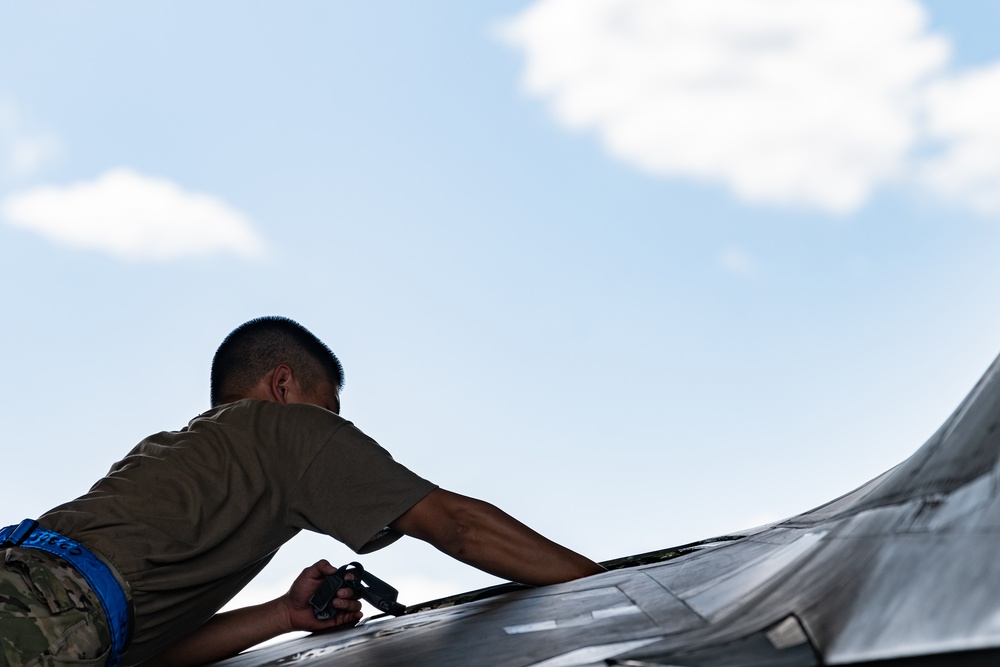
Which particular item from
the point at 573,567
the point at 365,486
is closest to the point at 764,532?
the point at 573,567

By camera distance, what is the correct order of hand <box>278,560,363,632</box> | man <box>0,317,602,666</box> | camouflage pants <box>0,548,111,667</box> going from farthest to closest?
hand <box>278,560,363,632</box> → man <box>0,317,602,666</box> → camouflage pants <box>0,548,111,667</box>

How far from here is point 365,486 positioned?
1.93 metres

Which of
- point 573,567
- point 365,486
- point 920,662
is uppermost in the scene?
point 365,486

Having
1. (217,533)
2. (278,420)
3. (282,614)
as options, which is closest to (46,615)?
(217,533)

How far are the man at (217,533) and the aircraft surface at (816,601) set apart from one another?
199 millimetres

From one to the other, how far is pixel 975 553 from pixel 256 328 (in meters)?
1.96

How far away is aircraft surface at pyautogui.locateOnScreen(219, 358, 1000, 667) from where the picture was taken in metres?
0.70

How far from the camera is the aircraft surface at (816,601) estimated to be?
0.70 m

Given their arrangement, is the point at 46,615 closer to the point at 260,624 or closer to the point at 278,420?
the point at 278,420

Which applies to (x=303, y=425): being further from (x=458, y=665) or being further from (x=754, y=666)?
(x=754, y=666)

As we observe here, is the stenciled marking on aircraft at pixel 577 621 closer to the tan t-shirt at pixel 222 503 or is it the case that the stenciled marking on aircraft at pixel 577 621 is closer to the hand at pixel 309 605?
the tan t-shirt at pixel 222 503

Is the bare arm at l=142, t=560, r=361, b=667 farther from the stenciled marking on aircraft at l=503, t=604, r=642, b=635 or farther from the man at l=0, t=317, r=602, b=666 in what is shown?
the stenciled marking on aircraft at l=503, t=604, r=642, b=635

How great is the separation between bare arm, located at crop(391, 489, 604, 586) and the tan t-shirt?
50 mm

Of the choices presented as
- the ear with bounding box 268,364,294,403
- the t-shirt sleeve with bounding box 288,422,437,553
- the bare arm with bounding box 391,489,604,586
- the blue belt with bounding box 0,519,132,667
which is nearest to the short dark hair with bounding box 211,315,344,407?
the ear with bounding box 268,364,294,403
